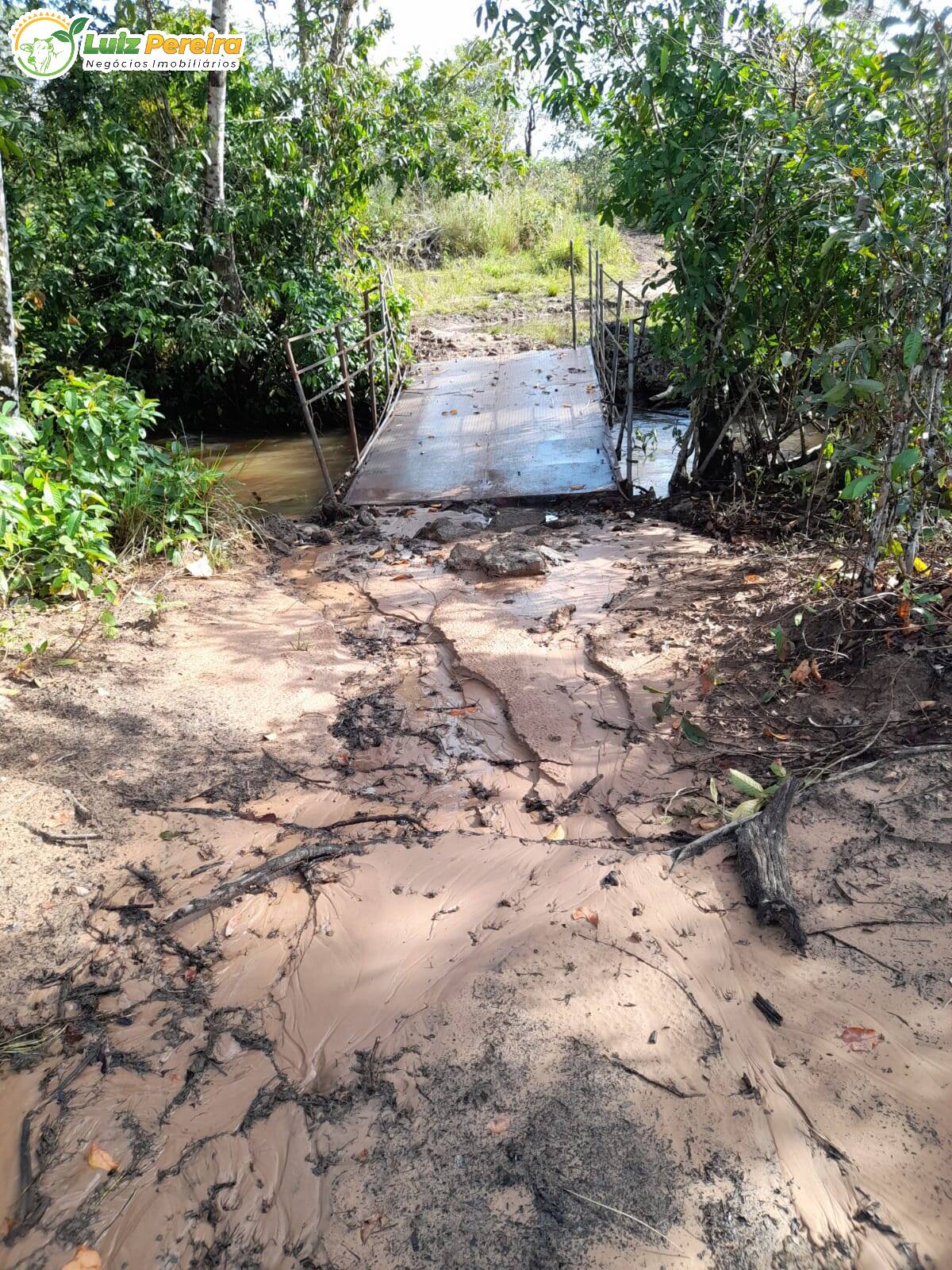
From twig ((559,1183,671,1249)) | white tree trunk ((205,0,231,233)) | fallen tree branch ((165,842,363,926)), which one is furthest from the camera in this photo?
white tree trunk ((205,0,231,233))

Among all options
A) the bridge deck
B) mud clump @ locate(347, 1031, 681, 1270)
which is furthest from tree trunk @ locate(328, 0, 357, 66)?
mud clump @ locate(347, 1031, 681, 1270)

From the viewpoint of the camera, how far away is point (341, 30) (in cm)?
838

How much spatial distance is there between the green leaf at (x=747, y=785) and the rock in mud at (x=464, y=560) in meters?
2.68

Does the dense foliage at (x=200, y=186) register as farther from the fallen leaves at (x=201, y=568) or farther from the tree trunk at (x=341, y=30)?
the fallen leaves at (x=201, y=568)

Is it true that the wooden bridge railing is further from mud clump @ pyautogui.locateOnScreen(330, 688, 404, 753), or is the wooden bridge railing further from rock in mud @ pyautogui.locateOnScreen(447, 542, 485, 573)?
mud clump @ pyautogui.locateOnScreen(330, 688, 404, 753)

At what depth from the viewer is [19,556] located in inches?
179

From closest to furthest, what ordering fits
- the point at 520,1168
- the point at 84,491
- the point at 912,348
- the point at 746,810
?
the point at 520,1168 → the point at 746,810 → the point at 912,348 → the point at 84,491

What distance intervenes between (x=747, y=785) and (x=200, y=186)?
25.5 feet

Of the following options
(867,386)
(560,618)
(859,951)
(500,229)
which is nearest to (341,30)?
(560,618)

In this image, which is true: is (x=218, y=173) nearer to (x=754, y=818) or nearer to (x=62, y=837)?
(x=62, y=837)

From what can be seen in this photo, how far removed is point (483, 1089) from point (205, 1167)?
665 mm

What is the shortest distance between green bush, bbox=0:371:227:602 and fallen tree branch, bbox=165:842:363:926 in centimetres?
227

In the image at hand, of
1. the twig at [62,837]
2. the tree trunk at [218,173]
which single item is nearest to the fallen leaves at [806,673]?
the twig at [62,837]

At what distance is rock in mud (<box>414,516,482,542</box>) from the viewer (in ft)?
20.0
